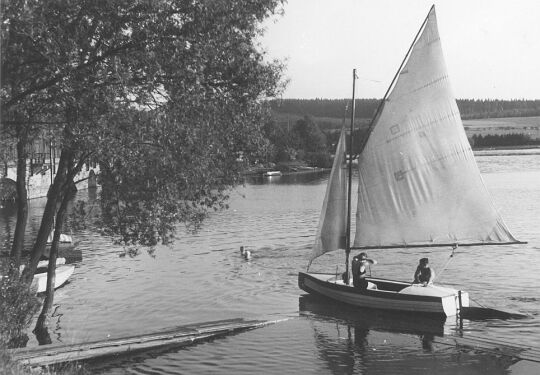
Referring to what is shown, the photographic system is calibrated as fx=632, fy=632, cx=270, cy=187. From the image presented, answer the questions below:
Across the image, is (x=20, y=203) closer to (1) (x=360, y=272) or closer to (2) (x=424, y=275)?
(1) (x=360, y=272)

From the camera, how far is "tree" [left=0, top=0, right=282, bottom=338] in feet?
68.8

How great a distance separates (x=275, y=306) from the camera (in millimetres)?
38031

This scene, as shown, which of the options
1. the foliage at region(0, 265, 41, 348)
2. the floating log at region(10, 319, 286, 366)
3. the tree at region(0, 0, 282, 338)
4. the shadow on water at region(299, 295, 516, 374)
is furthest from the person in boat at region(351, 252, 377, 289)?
the foliage at region(0, 265, 41, 348)

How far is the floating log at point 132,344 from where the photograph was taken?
21.6 metres

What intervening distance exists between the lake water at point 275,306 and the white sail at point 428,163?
484cm

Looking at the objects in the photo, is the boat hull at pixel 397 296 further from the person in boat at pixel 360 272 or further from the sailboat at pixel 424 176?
the person in boat at pixel 360 272

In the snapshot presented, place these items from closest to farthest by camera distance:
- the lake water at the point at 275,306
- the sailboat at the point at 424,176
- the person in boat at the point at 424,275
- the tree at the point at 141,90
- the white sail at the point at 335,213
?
the tree at the point at 141,90
the lake water at the point at 275,306
the sailboat at the point at 424,176
the person in boat at the point at 424,275
the white sail at the point at 335,213

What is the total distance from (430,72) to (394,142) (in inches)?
158

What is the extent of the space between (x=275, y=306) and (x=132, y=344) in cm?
1290

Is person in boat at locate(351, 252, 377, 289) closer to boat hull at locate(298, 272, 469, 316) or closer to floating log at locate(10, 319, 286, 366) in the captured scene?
boat hull at locate(298, 272, 469, 316)

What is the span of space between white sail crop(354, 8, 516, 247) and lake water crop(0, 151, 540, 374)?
484cm

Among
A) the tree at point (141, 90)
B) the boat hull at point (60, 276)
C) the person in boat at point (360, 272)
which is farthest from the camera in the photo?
the boat hull at point (60, 276)

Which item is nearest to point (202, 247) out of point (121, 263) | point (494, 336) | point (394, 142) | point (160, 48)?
point (121, 263)

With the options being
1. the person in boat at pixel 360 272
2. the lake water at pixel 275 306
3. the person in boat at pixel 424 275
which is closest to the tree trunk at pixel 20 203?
the lake water at pixel 275 306
